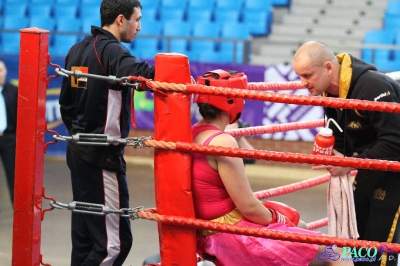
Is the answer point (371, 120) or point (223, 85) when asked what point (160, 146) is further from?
point (371, 120)

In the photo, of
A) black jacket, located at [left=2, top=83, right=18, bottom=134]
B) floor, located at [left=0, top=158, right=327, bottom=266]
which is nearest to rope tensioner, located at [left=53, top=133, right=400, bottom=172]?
floor, located at [left=0, top=158, right=327, bottom=266]

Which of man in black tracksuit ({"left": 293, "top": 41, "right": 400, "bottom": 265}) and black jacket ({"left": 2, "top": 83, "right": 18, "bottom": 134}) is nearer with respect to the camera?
man in black tracksuit ({"left": 293, "top": 41, "right": 400, "bottom": 265})

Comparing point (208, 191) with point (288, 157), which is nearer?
point (288, 157)

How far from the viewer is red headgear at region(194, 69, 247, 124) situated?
295 centimetres

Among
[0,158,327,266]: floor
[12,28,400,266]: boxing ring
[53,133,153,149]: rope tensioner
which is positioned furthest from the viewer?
[0,158,327,266]: floor

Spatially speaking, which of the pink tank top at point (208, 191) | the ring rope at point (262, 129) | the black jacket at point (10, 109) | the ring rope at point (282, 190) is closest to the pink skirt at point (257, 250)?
the pink tank top at point (208, 191)

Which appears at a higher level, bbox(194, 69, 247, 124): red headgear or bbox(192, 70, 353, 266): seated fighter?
bbox(194, 69, 247, 124): red headgear

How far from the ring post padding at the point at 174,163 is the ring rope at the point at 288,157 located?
0.07m

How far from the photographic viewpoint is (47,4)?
11930 mm

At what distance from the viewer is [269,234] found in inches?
109

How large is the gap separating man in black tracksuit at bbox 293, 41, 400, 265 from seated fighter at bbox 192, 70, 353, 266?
381mm

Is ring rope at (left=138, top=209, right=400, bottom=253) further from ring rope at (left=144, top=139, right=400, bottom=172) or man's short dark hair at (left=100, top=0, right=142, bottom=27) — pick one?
man's short dark hair at (left=100, top=0, right=142, bottom=27)

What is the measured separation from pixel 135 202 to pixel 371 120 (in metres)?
4.04

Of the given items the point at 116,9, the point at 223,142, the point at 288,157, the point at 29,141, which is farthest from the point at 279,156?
the point at 116,9
